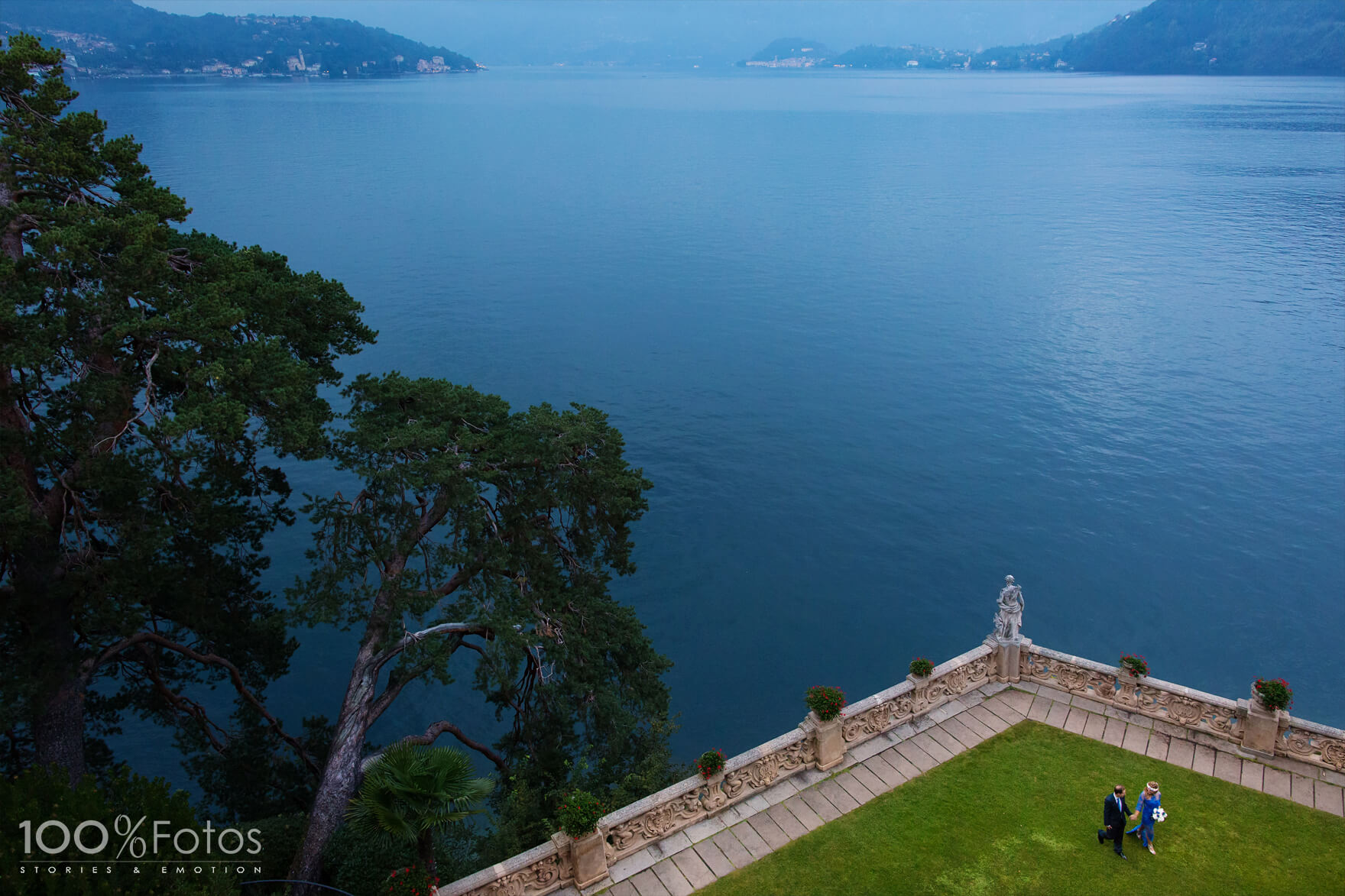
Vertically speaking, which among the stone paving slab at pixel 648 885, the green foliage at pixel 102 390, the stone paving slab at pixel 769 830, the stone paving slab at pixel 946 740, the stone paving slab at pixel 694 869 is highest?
the green foliage at pixel 102 390

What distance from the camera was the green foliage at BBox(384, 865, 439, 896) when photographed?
51.9 feet

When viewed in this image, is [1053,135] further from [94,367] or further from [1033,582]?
[94,367]

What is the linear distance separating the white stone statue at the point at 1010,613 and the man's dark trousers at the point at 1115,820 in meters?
5.56

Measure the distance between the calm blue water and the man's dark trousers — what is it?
16.1 meters

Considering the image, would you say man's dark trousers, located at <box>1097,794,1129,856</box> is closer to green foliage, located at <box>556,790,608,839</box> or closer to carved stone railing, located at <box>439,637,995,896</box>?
carved stone railing, located at <box>439,637,995,896</box>

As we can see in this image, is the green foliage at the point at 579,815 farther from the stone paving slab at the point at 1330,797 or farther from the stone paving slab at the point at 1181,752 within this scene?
the stone paving slab at the point at 1330,797

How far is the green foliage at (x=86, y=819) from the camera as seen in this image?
12648mm

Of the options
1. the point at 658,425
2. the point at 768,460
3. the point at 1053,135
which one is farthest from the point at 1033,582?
the point at 1053,135

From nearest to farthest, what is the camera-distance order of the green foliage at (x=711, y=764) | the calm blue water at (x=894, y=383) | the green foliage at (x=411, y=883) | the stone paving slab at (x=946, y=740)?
the green foliage at (x=411, y=883) < the green foliage at (x=711, y=764) < the stone paving slab at (x=946, y=740) < the calm blue water at (x=894, y=383)

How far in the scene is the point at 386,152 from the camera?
500ft

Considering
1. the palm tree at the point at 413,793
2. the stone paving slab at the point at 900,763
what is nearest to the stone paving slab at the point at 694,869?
the palm tree at the point at 413,793

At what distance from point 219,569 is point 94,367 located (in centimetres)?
751

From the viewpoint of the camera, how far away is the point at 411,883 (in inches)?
631

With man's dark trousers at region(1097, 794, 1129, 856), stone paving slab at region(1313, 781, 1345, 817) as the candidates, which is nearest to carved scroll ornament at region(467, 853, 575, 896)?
man's dark trousers at region(1097, 794, 1129, 856)
